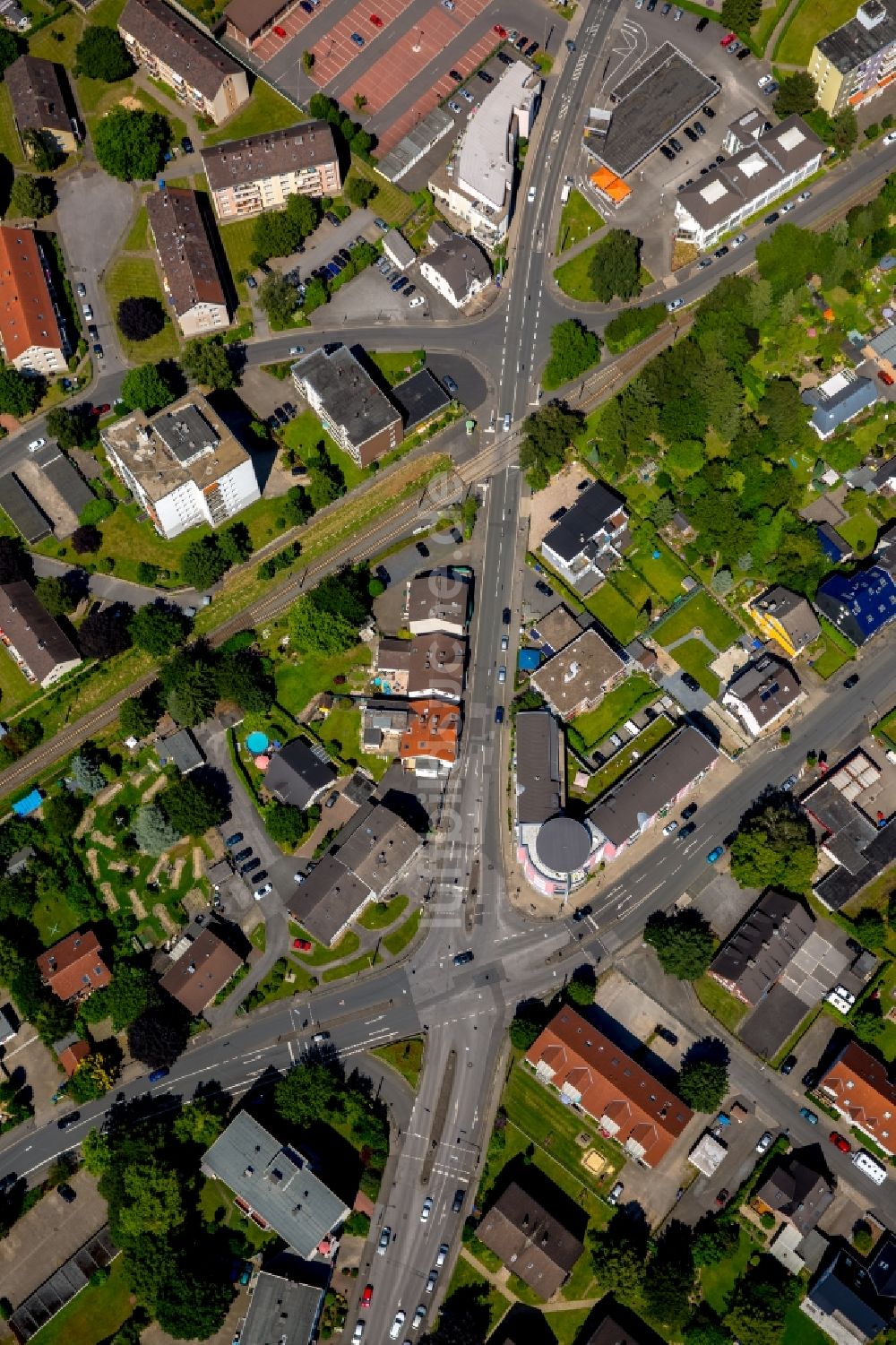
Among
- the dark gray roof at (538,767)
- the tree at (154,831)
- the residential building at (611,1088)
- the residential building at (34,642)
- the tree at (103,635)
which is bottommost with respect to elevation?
the residential building at (611,1088)

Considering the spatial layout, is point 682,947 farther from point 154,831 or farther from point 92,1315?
point 92,1315

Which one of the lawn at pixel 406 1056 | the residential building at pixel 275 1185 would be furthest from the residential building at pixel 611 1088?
the residential building at pixel 275 1185

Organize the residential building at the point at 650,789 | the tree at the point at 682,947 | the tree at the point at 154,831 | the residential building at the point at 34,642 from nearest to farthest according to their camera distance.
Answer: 1. the tree at the point at 682,947
2. the residential building at the point at 650,789
3. the tree at the point at 154,831
4. the residential building at the point at 34,642

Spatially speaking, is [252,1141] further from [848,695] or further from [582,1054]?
[848,695]

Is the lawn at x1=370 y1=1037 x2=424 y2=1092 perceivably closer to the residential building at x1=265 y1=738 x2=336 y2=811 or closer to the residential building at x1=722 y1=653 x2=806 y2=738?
the residential building at x1=265 y1=738 x2=336 y2=811

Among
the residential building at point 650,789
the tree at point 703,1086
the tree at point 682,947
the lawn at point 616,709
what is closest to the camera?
the tree at point 703,1086

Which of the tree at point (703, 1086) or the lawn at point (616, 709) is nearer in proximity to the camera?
the tree at point (703, 1086)

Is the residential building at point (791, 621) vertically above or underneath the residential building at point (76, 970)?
underneath

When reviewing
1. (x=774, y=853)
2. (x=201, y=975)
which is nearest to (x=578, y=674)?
(x=774, y=853)

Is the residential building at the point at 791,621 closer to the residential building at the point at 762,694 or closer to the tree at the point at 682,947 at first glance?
the residential building at the point at 762,694
